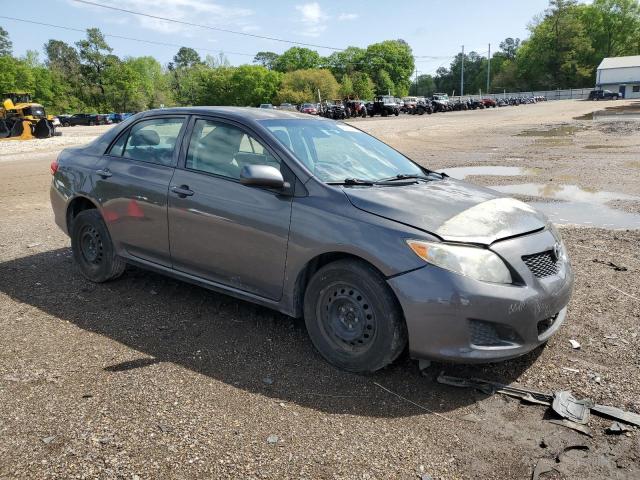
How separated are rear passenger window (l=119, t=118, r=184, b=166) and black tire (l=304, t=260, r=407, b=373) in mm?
1848

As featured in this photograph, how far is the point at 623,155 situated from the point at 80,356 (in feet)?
51.0

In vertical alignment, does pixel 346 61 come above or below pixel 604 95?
above

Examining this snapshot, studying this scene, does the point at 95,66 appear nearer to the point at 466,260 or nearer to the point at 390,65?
the point at 390,65

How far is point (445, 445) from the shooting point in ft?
9.16

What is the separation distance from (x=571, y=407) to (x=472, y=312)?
80cm

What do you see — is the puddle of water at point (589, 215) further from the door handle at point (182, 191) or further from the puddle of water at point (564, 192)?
the door handle at point (182, 191)

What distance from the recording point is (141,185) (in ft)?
15.0

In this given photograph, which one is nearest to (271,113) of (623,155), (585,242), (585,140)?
(585,242)

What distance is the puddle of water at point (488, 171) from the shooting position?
12.4 metres

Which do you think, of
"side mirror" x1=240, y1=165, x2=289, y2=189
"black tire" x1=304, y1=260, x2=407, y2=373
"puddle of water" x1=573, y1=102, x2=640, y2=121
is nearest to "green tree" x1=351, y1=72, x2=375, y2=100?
"puddle of water" x1=573, y1=102, x2=640, y2=121

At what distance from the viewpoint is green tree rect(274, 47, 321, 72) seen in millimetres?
A: 131250

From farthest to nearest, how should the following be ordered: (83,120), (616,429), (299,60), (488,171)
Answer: (299,60) < (83,120) < (488,171) < (616,429)

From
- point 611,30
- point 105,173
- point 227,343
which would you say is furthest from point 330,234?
point 611,30

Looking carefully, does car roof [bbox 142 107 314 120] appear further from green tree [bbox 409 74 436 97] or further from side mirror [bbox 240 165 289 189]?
green tree [bbox 409 74 436 97]
